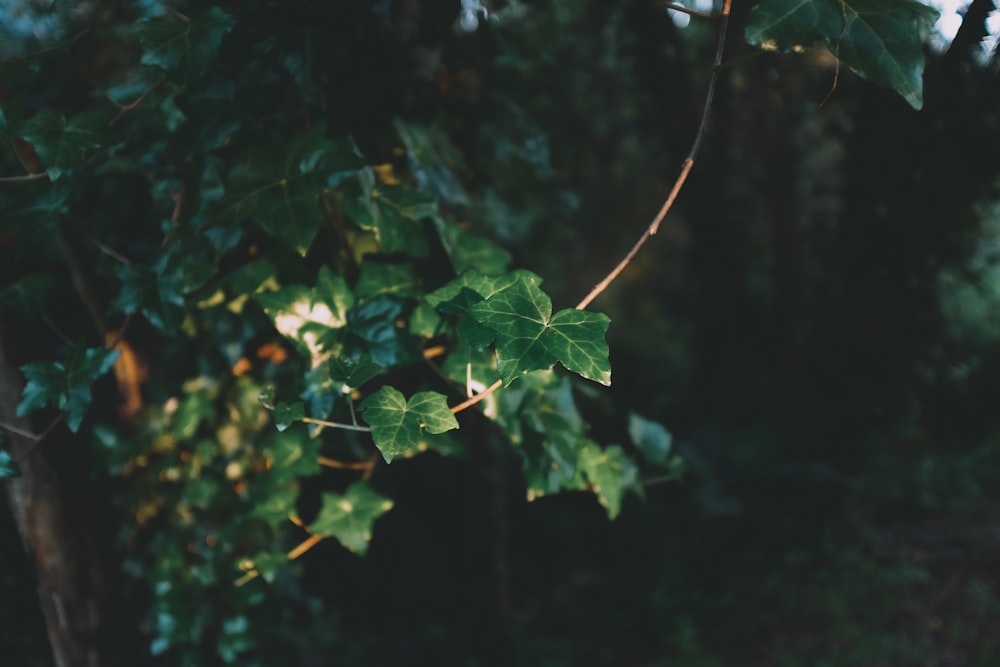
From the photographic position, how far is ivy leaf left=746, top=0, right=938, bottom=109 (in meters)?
0.93

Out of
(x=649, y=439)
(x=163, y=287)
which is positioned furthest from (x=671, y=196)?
(x=163, y=287)

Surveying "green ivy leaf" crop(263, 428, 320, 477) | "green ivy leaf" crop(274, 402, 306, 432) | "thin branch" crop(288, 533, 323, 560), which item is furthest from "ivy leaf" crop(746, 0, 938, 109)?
"thin branch" crop(288, 533, 323, 560)

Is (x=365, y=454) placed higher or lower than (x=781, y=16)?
lower

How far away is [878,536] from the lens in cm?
412

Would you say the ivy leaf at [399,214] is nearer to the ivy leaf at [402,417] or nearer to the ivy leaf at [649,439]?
the ivy leaf at [402,417]

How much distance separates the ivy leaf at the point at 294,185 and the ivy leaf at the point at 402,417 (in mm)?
270

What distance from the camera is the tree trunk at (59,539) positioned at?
4.29 ft

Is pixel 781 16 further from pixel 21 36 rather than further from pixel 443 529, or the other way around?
pixel 443 529

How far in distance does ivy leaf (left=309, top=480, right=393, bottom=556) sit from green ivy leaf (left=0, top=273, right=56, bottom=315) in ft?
2.13

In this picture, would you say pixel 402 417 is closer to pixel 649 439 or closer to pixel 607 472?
pixel 607 472

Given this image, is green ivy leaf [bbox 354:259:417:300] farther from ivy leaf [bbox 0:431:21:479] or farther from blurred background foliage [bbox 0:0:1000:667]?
ivy leaf [bbox 0:431:21:479]

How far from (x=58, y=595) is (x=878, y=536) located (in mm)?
4330

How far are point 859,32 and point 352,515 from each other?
125cm

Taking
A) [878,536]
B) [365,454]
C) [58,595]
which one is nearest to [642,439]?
[365,454]
